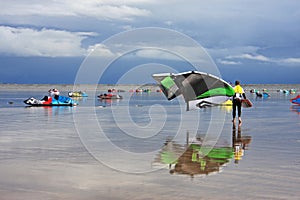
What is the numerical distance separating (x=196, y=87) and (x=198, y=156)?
506 inches

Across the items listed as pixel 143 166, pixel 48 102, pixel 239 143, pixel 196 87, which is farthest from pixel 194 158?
pixel 48 102

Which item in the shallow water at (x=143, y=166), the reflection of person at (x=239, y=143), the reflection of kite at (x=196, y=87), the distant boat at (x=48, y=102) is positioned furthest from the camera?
the distant boat at (x=48, y=102)

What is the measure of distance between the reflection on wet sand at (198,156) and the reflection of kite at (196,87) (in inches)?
315

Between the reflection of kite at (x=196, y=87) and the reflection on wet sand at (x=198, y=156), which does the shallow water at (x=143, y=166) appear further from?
the reflection of kite at (x=196, y=87)

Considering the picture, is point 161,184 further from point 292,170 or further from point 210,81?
point 210,81

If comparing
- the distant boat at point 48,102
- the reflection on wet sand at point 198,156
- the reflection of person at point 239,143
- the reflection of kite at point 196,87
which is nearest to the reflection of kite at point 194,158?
the reflection on wet sand at point 198,156

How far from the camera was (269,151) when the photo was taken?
14.1m

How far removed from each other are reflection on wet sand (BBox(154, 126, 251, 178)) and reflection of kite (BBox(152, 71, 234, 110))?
8.00m

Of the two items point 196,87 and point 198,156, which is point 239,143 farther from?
point 196,87

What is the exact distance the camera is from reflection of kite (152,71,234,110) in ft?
82.1

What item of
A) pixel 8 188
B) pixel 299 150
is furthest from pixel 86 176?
pixel 299 150

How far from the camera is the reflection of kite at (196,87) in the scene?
25.0m

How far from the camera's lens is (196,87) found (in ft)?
84.8

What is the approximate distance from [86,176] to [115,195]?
75.2 inches
